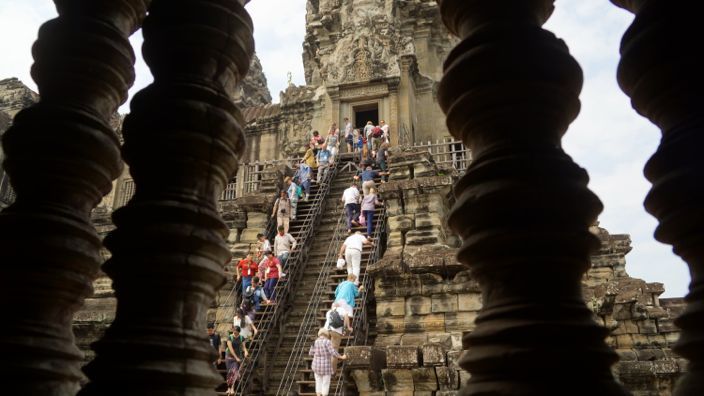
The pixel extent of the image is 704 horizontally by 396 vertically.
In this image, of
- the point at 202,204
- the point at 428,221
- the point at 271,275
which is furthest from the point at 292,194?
the point at 202,204

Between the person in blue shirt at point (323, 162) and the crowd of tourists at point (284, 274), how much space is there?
0.15ft

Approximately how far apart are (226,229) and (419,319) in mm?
7564

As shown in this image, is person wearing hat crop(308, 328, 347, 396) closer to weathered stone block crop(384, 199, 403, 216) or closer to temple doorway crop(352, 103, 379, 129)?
weathered stone block crop(384, 199, 403, 216)

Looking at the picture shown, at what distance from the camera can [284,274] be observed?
444 inches

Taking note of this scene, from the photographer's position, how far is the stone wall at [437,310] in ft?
27.1

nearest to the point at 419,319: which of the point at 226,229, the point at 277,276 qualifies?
the point at 277,276

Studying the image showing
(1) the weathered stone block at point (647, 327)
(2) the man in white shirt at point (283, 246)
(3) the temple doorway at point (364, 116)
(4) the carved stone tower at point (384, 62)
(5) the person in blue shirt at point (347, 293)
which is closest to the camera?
(5) the person in blue shirt at point (347, 293)

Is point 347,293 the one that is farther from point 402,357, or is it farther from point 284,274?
point 284,274

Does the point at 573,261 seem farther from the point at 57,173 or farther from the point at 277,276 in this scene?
the point at 277,276

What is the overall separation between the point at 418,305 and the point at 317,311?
79.3 inches

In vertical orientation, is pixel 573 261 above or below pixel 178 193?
below

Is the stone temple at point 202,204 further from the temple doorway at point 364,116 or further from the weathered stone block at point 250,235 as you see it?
the temple doorway at point 364,116

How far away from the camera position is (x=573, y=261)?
69.9 inches

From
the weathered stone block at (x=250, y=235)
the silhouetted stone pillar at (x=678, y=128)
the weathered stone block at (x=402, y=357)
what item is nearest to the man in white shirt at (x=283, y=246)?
the weathered stone block at (x=250, y=235)
